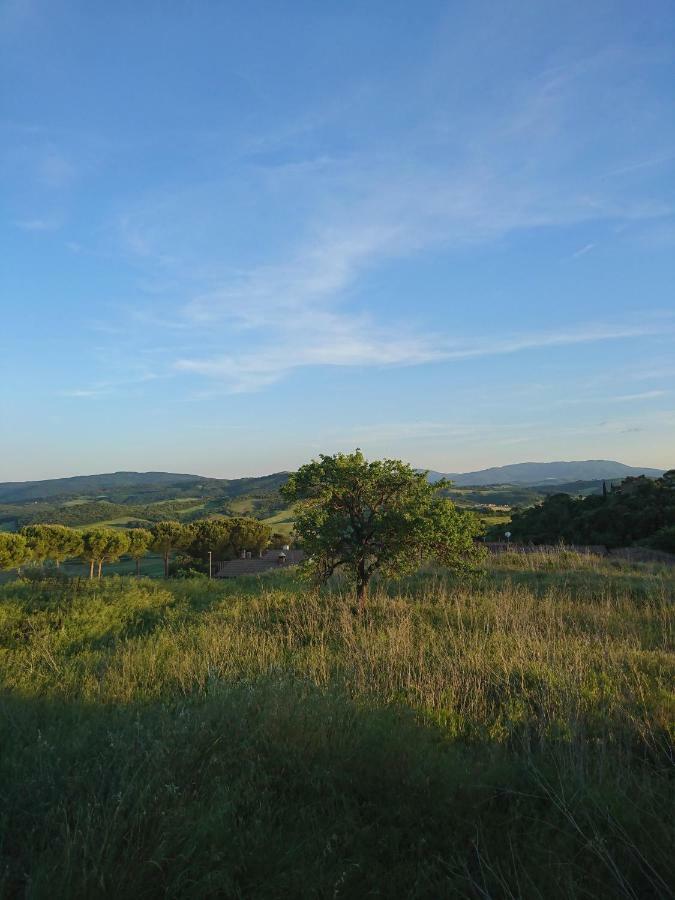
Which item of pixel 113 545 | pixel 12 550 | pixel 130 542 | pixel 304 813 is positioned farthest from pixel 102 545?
pixel 304 813

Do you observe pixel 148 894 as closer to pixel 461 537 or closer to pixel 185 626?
pixel 185 626

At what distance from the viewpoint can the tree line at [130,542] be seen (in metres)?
62.9

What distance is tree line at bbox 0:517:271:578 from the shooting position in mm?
62922

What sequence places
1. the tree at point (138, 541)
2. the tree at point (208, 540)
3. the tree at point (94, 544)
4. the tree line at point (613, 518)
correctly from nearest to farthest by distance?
the tree line at point (613, 518), the tree at point (94, 544), the tree at point (138, 541), the tree at point (208, 540)

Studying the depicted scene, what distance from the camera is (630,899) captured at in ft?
9.98

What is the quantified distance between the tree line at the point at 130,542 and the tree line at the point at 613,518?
141 ft

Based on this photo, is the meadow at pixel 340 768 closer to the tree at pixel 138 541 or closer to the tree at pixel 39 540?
the tree at pixel 39 540

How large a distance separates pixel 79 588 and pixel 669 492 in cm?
4257

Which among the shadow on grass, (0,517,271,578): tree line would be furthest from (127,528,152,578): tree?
the shadow on grass

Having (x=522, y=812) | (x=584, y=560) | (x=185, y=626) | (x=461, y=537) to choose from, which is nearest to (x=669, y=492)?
(x=584, y=560)

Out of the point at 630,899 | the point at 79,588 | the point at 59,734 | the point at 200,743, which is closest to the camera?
the point at 630,899

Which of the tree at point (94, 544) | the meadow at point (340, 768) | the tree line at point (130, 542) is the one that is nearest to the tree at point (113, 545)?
the tree line at point (130, 542)

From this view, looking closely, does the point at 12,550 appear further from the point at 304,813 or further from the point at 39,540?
the point at 304,813

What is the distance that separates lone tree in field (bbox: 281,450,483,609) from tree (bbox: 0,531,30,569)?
58.6m
